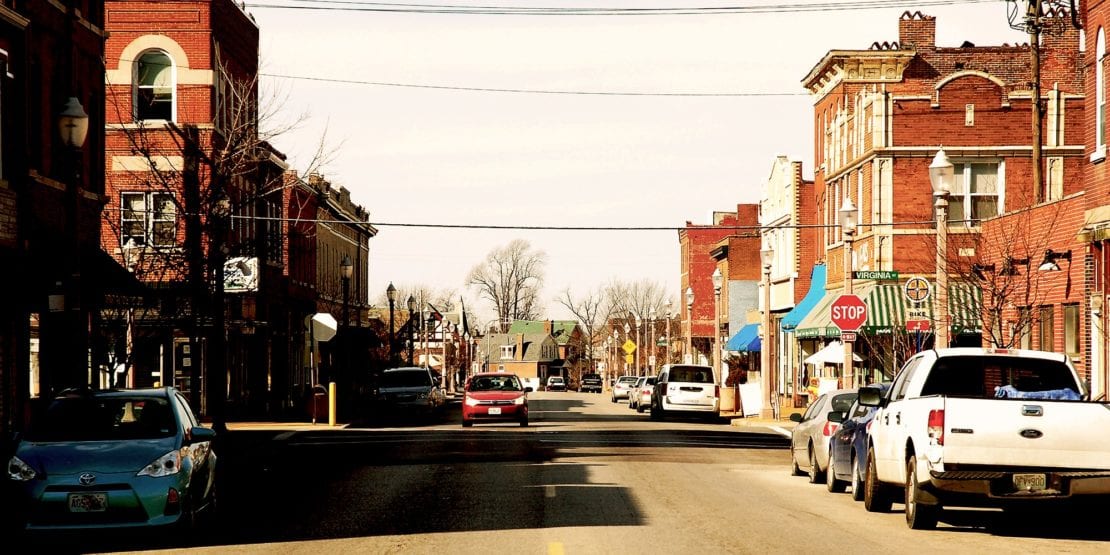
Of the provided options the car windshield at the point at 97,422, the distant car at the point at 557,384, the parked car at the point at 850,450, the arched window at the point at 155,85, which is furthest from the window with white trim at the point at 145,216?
the distant car at the point at 557,384

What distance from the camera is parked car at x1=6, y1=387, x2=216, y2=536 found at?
1375 cm

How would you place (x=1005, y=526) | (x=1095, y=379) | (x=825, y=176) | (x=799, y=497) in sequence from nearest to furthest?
(x=1005, y=526), (x=799, y=497), (x=1095, y=379), (x=825, y=176)

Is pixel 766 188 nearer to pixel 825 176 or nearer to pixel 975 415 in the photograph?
pixel 825 176

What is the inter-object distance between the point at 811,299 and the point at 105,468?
4318 cm

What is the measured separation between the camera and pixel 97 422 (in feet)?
49.6

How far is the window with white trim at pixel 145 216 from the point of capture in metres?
37.6

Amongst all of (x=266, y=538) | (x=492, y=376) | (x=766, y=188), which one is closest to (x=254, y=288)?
(x=492, y=376)

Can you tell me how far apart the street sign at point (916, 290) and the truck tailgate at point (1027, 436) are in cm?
1361

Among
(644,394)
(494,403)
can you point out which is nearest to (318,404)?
(494,403)

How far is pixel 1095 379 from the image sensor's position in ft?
91.8

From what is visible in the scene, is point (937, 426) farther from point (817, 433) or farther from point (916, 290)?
point (916, 290)

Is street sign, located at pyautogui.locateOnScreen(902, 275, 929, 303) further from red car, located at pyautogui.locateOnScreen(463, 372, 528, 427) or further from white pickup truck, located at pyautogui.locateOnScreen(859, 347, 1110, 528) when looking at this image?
red car, located at pyautogui.locateOnScreen(463, 372, 528, 427)

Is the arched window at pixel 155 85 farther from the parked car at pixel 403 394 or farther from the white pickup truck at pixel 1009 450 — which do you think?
the white pickup truck at pixel 1009 450

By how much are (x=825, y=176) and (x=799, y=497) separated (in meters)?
36.0
